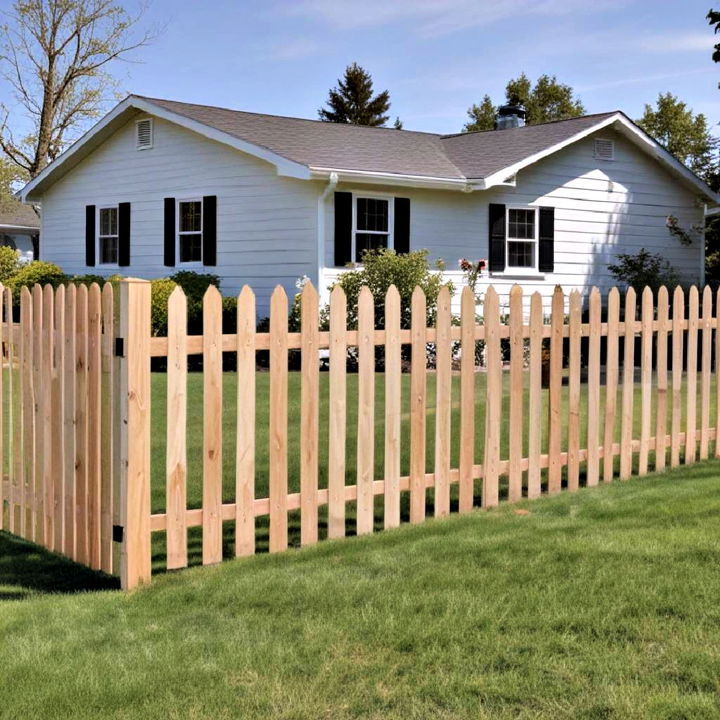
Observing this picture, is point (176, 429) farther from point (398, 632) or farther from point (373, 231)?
point (373, 231)

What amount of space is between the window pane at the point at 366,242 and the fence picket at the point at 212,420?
13.7m

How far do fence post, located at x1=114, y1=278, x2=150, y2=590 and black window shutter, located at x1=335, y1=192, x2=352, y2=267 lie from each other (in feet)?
44.6

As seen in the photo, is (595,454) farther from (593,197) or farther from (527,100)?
(527,100)

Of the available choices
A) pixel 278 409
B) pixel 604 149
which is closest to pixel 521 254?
pixel 604 149

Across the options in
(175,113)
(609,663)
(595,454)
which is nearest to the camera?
(609,663)

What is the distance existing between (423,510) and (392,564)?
125 cm

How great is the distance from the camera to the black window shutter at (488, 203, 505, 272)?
69.8 ft

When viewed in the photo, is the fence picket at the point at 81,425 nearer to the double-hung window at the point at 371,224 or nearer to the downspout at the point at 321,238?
the downspout at the point at 321,238

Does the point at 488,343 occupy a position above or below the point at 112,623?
above

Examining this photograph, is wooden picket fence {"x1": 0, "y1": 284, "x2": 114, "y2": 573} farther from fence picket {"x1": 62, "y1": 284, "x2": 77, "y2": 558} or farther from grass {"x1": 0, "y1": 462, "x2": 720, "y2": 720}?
grass {"x1": 0, "y1": 462, "x2": 720, "y2": 720}

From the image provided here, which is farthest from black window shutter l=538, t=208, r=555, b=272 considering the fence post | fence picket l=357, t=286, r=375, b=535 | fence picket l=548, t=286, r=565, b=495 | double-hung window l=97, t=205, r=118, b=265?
the fence post

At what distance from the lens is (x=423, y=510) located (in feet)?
22.0

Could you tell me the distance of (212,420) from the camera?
5617 millimetres

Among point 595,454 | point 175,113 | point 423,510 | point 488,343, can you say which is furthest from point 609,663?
point 175,113
